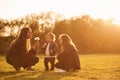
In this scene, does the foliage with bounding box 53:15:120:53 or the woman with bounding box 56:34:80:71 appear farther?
the foliage with bounding box 53:15:120:53

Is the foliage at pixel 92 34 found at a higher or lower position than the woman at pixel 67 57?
higher

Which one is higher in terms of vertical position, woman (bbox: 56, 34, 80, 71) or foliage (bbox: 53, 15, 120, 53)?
foliage (bbox: 53, 15, 120, 53)

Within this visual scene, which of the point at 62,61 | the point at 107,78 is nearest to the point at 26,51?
the point at 62,61

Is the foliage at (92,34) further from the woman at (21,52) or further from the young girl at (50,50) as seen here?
the woman at (21,52)

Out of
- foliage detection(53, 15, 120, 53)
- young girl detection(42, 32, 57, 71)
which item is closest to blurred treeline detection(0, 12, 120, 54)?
foliage detection(53, 15, 120, 53)

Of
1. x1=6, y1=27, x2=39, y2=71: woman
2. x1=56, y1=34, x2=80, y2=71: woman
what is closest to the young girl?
x1=56, y1=34, x2=80, y2=71: woman

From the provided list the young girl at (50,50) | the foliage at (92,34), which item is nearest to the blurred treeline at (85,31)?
the foliage at (92,34)

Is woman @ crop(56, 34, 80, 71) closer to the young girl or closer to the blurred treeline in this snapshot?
the young girl

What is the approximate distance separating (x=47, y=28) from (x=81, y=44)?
366 inches

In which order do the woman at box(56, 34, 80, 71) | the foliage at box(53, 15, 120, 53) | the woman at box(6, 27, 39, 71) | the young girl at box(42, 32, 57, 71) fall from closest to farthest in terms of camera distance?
the woman at box(6, 27, 39, 71), the woman at box(56, 34, 80, 71), the young girl at box(42, 32, 57, 71), the foliage at box(53, 15, 120, 53)

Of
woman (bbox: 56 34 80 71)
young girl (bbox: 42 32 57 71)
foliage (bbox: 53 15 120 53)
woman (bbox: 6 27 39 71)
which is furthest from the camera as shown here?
foliage (bbox: 53 15 120 53)

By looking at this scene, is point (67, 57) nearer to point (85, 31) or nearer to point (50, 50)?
point (50, 50)

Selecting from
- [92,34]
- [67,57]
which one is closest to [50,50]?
[67,57]

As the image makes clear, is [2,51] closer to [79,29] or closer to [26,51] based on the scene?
[79,29]
